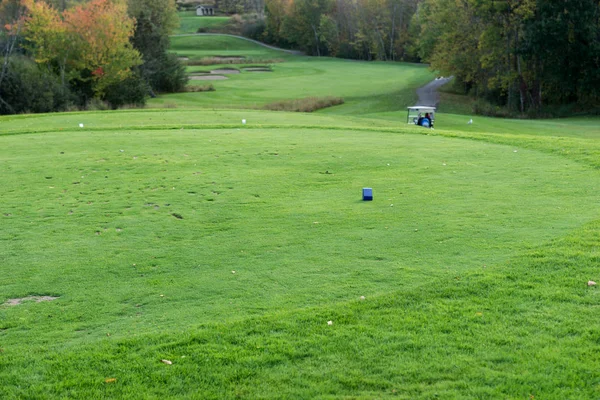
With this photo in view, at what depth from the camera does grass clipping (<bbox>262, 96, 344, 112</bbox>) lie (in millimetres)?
42594

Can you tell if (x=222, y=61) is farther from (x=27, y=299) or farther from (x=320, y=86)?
(x=27, y=299)

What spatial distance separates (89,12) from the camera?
3959 centimetres

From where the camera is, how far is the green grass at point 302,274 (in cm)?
488

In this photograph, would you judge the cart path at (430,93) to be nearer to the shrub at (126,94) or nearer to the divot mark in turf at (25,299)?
the shrub at (126,94)

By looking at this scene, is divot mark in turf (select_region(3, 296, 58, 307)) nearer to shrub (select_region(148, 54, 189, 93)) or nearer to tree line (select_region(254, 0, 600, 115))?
tree line (select_region(254, 0, 600, 115))

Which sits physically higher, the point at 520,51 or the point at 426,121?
the point at 520,51

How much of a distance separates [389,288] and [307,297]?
85cm

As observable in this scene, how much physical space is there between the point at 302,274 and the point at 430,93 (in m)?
47.5

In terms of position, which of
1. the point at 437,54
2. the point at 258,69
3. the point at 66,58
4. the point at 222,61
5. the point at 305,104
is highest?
the point at 222,61

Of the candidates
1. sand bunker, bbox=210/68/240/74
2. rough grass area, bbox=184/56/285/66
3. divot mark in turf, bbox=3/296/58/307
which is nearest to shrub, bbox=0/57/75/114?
divot mark in turf, bbox=3/296/58/307

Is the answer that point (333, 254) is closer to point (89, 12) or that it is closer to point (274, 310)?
point (274, 310)

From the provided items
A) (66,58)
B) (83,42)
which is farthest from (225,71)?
(66,58)

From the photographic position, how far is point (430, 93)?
51906 millimetres

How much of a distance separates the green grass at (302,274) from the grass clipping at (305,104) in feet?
96.1
